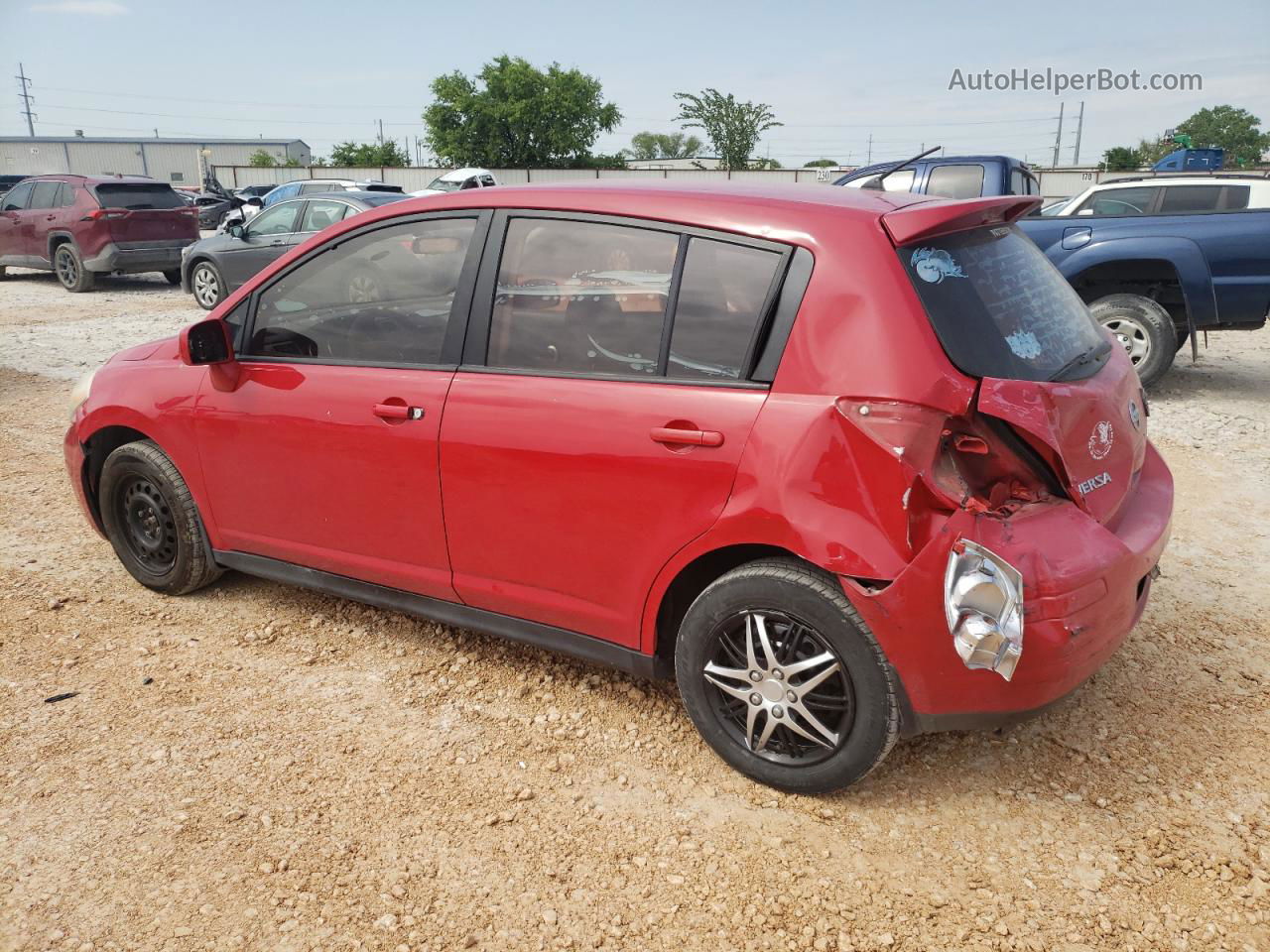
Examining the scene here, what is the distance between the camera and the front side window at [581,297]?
9.21 feet

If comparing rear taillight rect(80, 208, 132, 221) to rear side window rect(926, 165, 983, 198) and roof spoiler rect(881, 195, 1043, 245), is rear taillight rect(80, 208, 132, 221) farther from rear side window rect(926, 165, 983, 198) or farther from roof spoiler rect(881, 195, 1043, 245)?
roof spoiler rect(881, 195, 1043, 245)

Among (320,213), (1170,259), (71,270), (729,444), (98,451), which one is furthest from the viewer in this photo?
(71,270)

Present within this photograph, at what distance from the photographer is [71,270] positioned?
49.6 ft

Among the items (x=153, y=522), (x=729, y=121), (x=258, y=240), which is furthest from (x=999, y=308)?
(x=729, y=121)

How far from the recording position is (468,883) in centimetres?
246

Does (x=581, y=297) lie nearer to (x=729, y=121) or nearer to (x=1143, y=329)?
(x=1143, y=329)

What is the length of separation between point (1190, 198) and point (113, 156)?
82790mm

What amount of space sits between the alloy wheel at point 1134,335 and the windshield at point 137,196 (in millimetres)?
13725

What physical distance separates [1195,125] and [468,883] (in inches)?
3260

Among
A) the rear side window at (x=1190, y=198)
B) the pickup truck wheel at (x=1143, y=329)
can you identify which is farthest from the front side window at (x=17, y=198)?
the rear side window at (x=1190, y=198)

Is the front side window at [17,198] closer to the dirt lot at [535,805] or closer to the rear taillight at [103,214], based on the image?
the rear taillight at [103,214]

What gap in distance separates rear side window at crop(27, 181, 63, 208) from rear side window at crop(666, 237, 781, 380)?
15890 mm

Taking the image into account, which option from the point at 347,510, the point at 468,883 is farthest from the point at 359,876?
the point at 347,510

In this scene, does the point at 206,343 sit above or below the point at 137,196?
below
